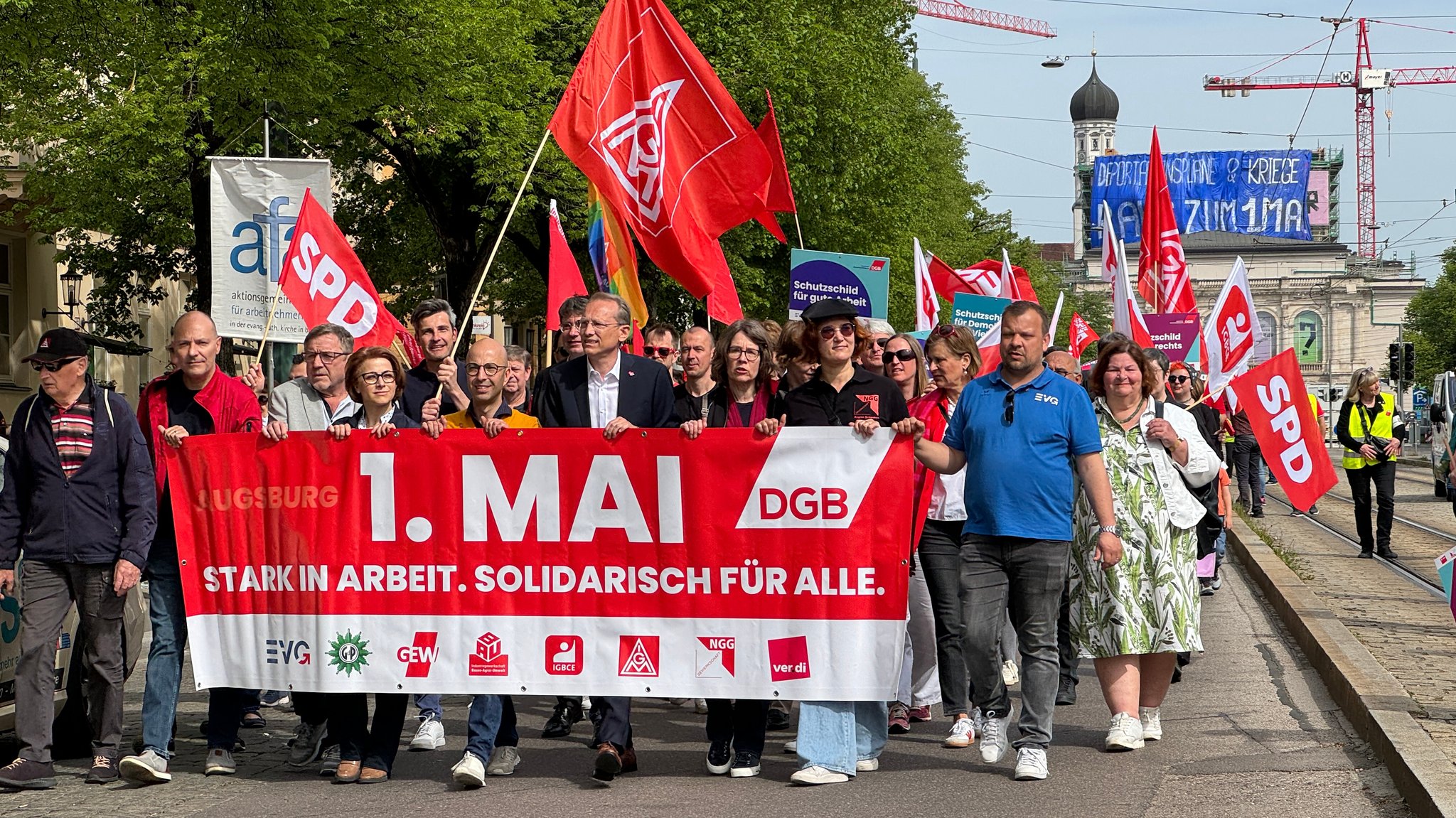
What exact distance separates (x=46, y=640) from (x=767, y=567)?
294cm

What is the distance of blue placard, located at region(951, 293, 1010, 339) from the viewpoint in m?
17.5

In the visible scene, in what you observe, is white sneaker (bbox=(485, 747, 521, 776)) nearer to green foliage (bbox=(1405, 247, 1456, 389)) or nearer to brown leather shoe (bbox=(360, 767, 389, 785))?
brown leather shoe (bbox=(360, 767, 389, 785))

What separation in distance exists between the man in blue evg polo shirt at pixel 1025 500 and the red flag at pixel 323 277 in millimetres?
5048

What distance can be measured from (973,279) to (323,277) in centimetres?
1183

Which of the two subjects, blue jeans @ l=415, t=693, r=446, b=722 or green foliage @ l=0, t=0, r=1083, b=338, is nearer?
blue jeans @ l=415, t=693, r=446, b=722

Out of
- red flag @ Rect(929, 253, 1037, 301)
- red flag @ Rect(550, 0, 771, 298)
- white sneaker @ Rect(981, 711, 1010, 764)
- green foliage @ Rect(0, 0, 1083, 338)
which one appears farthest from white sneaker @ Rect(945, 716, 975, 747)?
red flag @ Rect(929, 253, 1037, 301)

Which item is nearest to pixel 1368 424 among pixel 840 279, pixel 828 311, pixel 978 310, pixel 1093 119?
pixel 978 310

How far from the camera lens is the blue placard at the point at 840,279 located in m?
16.1

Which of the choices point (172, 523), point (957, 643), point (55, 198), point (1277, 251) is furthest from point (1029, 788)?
point (1277, 251)

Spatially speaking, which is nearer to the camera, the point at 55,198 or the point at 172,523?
the point at 172,523

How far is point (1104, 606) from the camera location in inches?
313

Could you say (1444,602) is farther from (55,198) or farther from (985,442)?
(55,198)

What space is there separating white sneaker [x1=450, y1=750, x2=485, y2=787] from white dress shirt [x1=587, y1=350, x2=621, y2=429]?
149 centimetres

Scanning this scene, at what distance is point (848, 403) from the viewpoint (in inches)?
293
